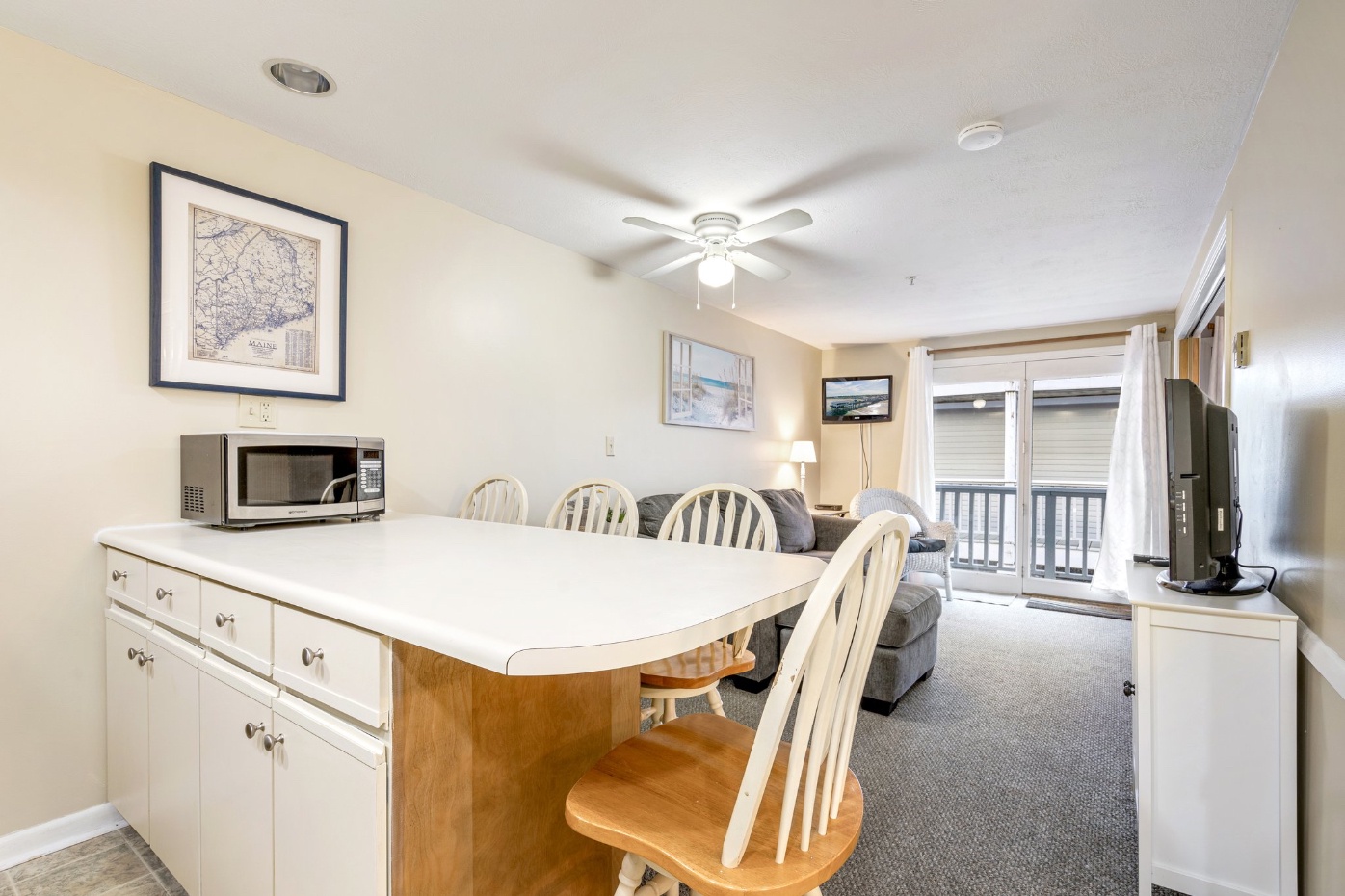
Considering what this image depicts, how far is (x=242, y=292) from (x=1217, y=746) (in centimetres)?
310

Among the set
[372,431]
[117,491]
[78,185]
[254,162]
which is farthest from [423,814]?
[254,162]

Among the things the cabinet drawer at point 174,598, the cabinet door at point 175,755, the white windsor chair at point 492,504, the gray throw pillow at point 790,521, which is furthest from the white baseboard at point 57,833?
the gray throw pillow at point 790,521

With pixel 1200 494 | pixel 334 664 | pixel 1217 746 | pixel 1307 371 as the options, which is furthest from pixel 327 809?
pixel 1307 371

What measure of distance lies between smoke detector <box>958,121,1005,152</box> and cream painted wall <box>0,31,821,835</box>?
6.67 ft

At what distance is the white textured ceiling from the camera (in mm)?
1594

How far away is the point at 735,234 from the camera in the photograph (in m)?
2.72

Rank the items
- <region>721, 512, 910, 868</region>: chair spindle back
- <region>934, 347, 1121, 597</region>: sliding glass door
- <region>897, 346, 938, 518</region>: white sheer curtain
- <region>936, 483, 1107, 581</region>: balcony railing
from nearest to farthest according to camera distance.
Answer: <region>721, 512, 910, 868</region>: chair spindle back
<region>934, 347, 1121, 597</region>: sliding glass door
<region>936, 483, 1107, 581</region>: balcony railing
<region>897, 346, 938, 518</region>: white sheer curtain

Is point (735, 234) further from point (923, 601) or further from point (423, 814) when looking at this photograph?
point (423, 814)

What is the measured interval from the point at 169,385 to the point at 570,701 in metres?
1.70

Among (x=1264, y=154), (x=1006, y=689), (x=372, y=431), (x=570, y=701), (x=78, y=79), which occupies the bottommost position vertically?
(x=1006, y=689)

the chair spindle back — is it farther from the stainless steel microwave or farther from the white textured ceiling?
the stainless steel microwave

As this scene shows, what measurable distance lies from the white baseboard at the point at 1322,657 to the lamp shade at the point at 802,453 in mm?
3969

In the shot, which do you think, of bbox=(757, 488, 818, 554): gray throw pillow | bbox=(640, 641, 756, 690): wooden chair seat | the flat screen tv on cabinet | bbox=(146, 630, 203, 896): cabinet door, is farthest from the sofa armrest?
bbox=(146, 630, 203, 896): cabinet door

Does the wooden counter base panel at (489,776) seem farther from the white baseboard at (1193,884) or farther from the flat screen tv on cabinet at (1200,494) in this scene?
the flat screen tv on cabinet at (1200,494)
